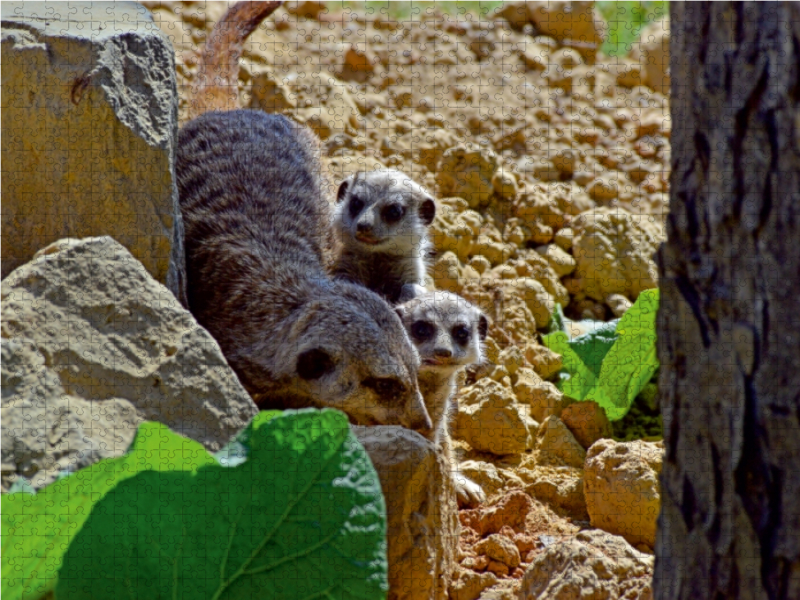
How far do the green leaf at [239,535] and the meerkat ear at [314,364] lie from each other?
132cm

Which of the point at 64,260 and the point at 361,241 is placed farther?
the point at 361,241

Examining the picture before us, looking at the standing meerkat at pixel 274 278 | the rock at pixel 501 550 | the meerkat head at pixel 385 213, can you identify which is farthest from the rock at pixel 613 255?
the rock at pixel 501 550

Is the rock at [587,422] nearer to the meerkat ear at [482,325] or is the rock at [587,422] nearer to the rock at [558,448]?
the rock at [558,448]

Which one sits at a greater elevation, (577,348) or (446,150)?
(446,150)

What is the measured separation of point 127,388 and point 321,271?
1600mm

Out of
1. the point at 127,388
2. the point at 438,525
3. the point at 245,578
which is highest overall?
the point at 127,388

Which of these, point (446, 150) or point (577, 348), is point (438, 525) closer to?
point (577, 348)

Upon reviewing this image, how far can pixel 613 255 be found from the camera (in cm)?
515

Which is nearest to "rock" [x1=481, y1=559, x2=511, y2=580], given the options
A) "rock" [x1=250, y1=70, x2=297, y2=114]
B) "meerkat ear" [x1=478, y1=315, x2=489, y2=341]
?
"meerkat ear" [x1=478, y1=315, x2=489, y2=341]

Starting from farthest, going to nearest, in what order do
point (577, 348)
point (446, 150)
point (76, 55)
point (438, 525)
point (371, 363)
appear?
point (446, 150), point (577, 348), point (371, 363), point (76, 55), point (438, 525)

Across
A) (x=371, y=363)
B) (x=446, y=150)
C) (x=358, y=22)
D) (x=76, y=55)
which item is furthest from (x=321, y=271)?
(x=358, y=22)

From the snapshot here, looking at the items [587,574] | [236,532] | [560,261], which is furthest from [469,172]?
[236,532]

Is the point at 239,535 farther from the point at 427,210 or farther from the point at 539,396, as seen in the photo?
the point at 427,210

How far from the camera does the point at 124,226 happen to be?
3.08 metres
